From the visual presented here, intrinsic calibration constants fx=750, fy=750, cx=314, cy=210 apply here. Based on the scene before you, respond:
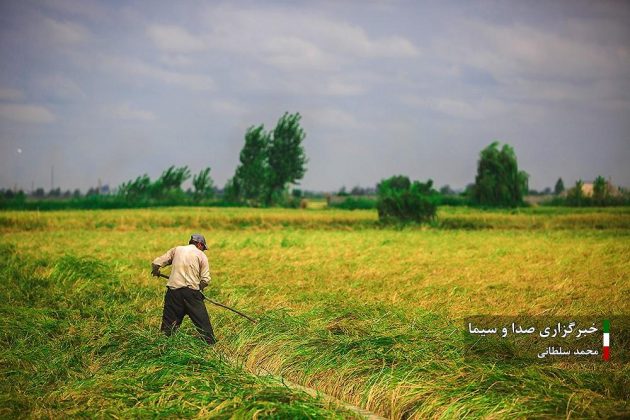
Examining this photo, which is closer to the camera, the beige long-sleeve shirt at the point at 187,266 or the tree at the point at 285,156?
the beige long-sleeve shirt at the point at 187,266

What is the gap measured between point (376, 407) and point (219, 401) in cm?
162

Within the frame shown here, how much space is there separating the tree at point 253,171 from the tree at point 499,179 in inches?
893

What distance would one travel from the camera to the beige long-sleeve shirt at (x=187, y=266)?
912 cm

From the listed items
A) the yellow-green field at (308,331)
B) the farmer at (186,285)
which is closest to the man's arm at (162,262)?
the farmer at (186,285)

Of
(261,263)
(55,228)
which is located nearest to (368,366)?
(261,263)

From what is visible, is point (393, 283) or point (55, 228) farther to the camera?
point (55, 228)

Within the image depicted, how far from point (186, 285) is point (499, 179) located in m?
39.1

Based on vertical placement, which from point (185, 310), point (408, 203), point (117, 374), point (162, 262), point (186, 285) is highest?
point (408, 203)

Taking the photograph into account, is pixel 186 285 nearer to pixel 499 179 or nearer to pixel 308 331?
pixel 308 331

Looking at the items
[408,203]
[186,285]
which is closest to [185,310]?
[186,285]

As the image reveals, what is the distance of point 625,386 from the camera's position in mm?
7422

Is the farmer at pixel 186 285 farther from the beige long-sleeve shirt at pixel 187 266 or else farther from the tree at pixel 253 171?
the tree at pixel 253 171

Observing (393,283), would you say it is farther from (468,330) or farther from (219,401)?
(219,401)

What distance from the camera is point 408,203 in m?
34.7
